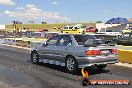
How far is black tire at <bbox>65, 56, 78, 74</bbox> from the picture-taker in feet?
40.0

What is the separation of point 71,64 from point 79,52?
0.74 m

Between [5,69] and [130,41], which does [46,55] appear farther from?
[130,41]

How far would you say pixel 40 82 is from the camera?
1062cm

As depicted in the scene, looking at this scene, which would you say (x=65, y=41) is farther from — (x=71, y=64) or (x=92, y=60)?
(x=92, y=60)

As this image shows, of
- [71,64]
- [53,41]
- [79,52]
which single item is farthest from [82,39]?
[53,41]

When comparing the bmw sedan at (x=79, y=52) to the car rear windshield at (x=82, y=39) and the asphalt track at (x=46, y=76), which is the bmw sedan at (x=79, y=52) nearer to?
the car rear windshield at (x=82, y=39)

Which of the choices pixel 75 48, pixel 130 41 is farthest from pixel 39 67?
pixel 130 41

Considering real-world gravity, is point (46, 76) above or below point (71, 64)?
below

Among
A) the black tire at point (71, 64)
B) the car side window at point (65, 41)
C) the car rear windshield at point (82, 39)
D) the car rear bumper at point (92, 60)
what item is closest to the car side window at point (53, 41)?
the car side window at point (65, 41)

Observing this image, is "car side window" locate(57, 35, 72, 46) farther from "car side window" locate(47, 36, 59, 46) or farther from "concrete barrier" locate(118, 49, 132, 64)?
"concrete barrier" locate(118, 49, 132, 64)

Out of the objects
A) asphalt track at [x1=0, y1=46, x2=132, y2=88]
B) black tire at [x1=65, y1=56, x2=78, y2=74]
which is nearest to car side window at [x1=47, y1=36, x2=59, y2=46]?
asphalt track at [x1=0, y1=46, x2=132, y2=88]

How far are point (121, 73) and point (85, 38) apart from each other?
6.67 feet

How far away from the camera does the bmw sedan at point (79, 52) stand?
38.8 feet

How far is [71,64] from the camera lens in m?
12.5
